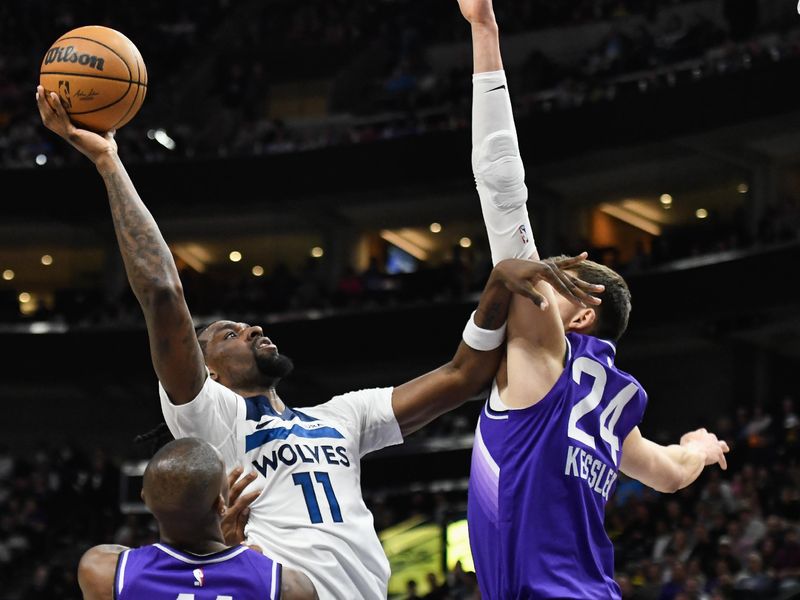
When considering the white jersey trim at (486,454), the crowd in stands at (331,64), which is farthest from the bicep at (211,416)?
the crowd in stands at (331,64)

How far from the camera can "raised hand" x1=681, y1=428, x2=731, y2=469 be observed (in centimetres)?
476

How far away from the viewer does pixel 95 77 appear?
184 inches

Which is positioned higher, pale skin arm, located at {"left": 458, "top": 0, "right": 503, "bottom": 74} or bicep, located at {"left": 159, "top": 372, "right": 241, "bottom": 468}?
pale skin arm, located at {"left": 458, "top": 0, "right": 503, "bottom": 74}

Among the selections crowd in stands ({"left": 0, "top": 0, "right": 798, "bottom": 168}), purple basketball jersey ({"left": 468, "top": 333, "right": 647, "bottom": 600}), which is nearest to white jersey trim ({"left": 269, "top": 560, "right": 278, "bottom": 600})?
purple basketball jersey ({"left": 468, "top": 333, "right": 647, "bottom": 600})

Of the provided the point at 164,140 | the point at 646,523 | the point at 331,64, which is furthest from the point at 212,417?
the point at 331,64

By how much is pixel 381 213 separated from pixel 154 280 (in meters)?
22.8

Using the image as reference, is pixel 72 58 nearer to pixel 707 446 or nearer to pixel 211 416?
pixel 211 416

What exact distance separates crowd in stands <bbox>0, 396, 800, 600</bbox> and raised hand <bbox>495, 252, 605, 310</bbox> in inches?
277

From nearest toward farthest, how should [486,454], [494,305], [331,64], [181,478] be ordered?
[181,478] < [486,454] < [494,305] < [331,64]

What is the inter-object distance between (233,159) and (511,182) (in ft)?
69.0

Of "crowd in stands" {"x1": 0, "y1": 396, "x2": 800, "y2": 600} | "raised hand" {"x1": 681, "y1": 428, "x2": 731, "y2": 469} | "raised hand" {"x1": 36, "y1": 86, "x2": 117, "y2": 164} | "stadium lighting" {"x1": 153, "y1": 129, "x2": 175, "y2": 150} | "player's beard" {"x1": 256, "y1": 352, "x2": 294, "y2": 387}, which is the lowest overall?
"crowd in stands" {"x1": 0, "y1": 396, "x2": 800, "y2": 600}

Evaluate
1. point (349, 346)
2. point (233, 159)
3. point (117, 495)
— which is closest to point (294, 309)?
point (349, 346)

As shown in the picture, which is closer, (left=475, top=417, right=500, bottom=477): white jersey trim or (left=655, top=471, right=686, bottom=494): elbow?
(left=475, top=417, right=500, bottom=477): white jersey trim

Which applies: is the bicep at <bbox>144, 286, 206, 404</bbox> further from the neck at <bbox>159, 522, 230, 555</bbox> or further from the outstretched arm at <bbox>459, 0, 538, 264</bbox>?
the outstretched arm at <bbox>459, 0, 538, 264</bbox>
